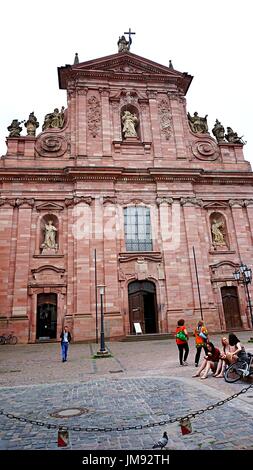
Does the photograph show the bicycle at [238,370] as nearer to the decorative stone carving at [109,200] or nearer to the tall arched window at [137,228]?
the tall arched window at [137,228]

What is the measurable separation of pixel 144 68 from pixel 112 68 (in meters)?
2.77

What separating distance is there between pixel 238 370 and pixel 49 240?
16987 millimetres

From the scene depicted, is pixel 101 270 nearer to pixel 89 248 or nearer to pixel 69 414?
pixel 89 248

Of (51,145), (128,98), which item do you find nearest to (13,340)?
(51,145)

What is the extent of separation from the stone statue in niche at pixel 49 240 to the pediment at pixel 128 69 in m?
13.2

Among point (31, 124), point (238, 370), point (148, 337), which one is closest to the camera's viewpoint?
point (238, 370)

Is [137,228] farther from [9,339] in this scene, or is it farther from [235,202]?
[9,339]

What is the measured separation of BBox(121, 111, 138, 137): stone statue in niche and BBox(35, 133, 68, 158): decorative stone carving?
16.4 ft

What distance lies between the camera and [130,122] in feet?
88.4

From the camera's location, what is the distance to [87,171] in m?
23.6

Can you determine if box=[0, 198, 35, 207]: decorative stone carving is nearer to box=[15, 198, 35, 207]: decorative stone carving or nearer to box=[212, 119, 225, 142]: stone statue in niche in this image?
box=[15, 198, 35, 207]: decorative stone carving

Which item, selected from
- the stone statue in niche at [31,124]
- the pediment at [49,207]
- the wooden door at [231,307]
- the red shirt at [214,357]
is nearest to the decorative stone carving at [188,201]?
the wooden door at [231,307]

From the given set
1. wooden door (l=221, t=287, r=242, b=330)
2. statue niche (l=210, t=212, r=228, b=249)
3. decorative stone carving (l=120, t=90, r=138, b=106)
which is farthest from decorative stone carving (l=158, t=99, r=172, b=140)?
wooden door (l=221, t=287, r=242, b=330)
